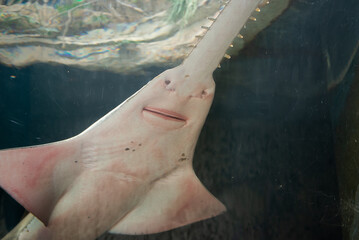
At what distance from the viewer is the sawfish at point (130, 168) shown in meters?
1.18

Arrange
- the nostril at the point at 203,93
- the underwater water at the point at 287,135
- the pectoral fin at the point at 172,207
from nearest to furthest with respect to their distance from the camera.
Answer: the nostril at the point at 203,93, the pectoral fin at the point at 172,207, the underwater water at the point at 287,135

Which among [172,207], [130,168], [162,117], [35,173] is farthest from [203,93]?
[35,173]

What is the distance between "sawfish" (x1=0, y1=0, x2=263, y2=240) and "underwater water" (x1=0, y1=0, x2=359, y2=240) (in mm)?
304

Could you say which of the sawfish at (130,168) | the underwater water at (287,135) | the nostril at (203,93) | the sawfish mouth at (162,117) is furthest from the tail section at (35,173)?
the nostril at (203,93)

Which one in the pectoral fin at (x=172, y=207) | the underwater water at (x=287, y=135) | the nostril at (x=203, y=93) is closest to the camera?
the nostril at (x=203, y=93)

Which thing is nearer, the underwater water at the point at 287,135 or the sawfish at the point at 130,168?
the sawfish at the point at 130,168

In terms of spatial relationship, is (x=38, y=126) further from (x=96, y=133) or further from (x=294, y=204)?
(x=294, y=204)

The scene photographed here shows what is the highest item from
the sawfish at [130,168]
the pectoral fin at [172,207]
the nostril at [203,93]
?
the nostril at [203,93]

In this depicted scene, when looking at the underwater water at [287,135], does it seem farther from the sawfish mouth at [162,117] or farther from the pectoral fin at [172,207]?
the sawfish mouth at [162,117]

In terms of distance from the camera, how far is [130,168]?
1390 millimetres

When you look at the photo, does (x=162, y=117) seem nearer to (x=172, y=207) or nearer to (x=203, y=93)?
(x=203, y=93)

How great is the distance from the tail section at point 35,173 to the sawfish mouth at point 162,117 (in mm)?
480

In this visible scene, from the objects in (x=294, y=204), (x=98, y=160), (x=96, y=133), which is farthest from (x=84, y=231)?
(x=294, y=204)

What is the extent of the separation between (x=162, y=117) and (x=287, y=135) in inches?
48.0
